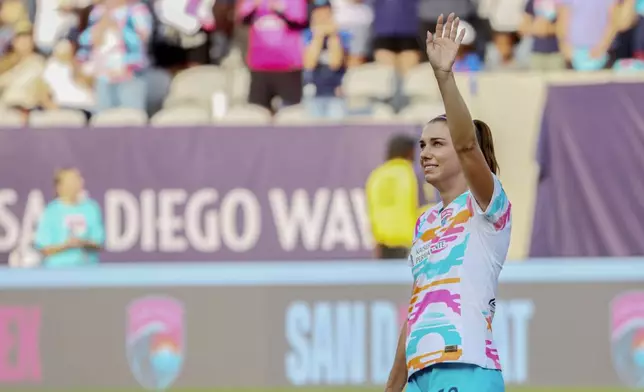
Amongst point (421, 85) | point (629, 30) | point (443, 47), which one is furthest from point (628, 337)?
point (443, 47)

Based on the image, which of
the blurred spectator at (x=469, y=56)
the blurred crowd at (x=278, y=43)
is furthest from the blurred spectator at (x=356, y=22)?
the blurred spectator at (x=469, y=56)

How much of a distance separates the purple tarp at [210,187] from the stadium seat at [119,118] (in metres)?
0.11

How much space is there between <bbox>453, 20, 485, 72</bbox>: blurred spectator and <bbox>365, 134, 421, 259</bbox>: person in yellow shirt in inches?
57.0

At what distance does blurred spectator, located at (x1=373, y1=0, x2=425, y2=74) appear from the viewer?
10.5 meters

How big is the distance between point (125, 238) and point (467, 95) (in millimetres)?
2695

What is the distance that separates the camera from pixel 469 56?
10.6m

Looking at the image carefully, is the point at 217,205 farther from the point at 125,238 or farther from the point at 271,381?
the point at 271,381

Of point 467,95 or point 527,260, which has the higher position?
point 467,95

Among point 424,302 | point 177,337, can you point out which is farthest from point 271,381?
point 424,302

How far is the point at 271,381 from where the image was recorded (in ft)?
28.5

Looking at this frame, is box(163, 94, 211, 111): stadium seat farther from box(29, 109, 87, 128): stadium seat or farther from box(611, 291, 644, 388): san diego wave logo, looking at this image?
box(611, 291, 644, 388): san diego wave logo

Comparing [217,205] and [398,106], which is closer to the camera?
[217,205]

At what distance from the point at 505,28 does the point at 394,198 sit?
2330mm

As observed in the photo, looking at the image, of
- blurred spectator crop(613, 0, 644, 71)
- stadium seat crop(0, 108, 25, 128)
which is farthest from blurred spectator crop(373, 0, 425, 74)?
stadium seat crop(0, 108, 25, 128)
